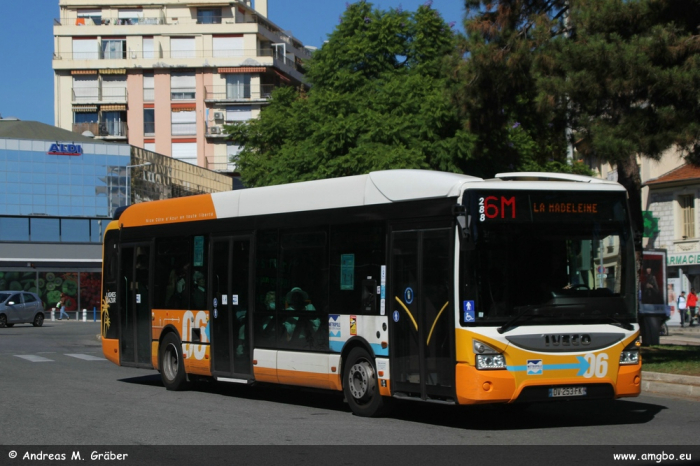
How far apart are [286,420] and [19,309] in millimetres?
37822

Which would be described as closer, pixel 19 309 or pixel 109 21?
pixel 19 309

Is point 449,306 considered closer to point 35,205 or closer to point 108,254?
point 108,254

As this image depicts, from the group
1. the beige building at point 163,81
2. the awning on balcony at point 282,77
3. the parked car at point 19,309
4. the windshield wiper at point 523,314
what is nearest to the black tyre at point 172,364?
the windshield wiper at point 523,314

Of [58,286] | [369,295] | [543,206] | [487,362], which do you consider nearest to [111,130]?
[58,286]

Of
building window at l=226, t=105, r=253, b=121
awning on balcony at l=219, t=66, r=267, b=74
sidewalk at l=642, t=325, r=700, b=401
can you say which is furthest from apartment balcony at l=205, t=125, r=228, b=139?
sidewalk at l=642, t=325, r=700, b=401

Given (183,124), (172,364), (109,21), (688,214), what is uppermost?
(109,21)

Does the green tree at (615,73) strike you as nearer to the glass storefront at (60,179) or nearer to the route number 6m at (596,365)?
the route number 6m at (596,365)

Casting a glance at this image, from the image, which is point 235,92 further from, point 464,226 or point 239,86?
point 464,226

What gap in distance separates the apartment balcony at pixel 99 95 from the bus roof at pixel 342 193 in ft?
239

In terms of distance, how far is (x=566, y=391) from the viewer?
1058cm

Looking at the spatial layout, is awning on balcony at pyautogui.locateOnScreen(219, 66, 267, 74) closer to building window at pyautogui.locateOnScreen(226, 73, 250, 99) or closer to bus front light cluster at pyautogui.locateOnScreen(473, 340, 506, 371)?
building window at pyautogui.locateOnScreen(226, 73, 250, 99)

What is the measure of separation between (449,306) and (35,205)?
54.9 m

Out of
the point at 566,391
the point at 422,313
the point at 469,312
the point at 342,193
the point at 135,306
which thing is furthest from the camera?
the point at 135,306
